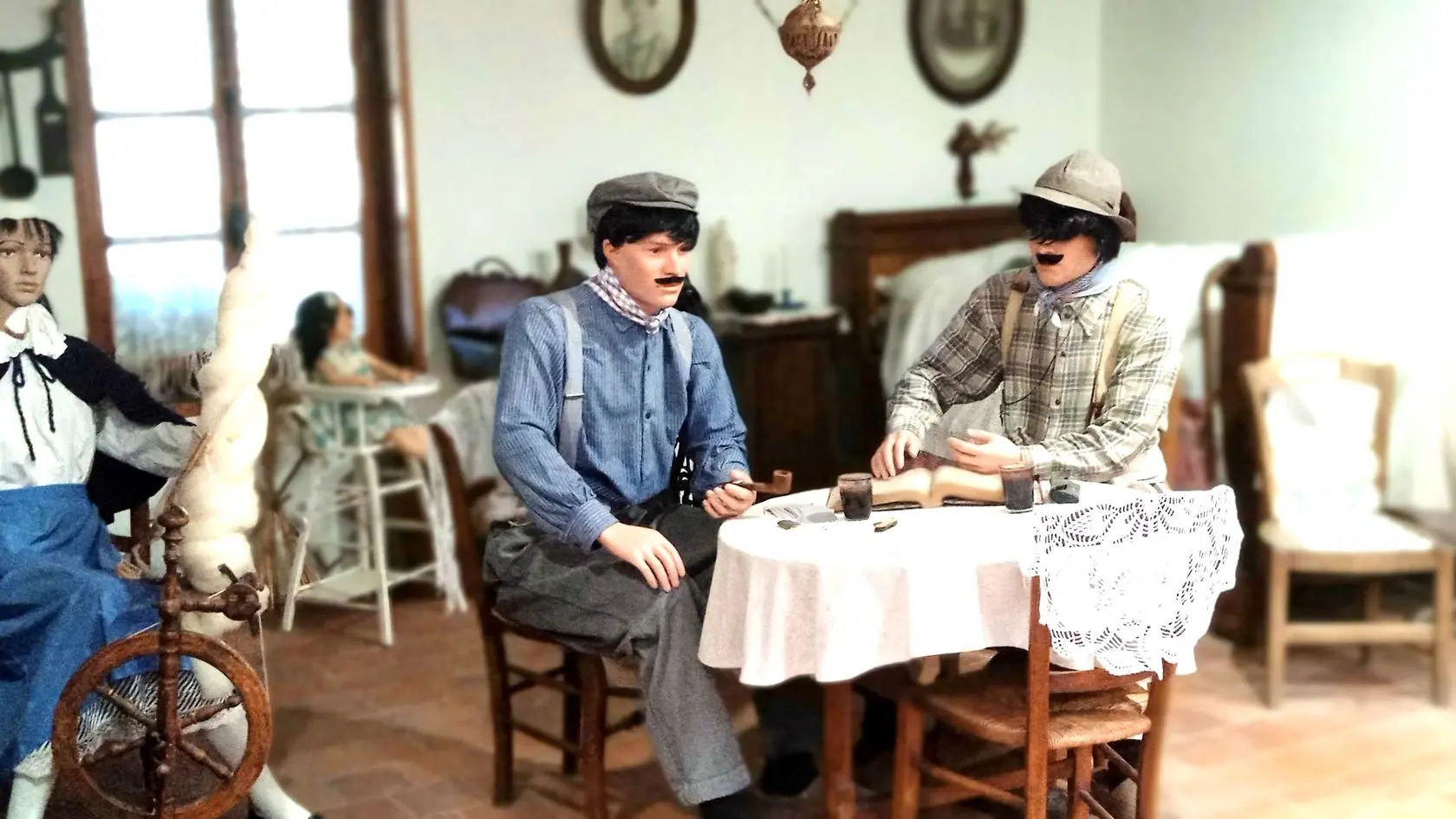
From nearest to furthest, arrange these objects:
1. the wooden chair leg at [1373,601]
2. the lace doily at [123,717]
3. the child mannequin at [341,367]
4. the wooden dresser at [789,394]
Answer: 1. the lace doily at [123,717]
2. the wooden chair leg at [1373,601]
3. the child mannequin at [341,367]
4. the wooden dresser at [789,394]

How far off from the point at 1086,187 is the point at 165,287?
3.13 m

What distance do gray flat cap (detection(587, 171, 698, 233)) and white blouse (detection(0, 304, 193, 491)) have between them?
2.82ft

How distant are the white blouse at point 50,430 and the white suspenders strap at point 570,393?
2.17ft

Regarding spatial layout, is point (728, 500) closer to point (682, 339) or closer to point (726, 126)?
point (682, 339)

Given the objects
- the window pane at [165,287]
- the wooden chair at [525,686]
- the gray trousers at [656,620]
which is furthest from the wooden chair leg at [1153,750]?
the window pane at [165,287]

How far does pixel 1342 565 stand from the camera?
11.2ft

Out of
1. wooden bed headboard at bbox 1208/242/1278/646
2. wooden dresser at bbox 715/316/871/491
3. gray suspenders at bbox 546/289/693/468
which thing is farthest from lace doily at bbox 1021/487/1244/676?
wooden dresser at bbox 715/316/871/491

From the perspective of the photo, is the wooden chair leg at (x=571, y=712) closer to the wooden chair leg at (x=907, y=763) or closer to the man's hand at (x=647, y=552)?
the man's hand at (x=647, y=552)

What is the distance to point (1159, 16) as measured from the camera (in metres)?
5.33

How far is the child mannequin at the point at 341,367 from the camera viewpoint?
163 inches

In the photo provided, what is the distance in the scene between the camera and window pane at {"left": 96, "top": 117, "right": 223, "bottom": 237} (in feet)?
14.3

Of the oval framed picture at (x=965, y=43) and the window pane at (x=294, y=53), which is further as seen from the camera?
the oval framed picture at (x=965, y=43)

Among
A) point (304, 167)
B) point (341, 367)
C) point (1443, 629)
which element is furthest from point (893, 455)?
point (304, 167)

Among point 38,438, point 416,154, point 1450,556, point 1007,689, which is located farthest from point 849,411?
point 38,438
